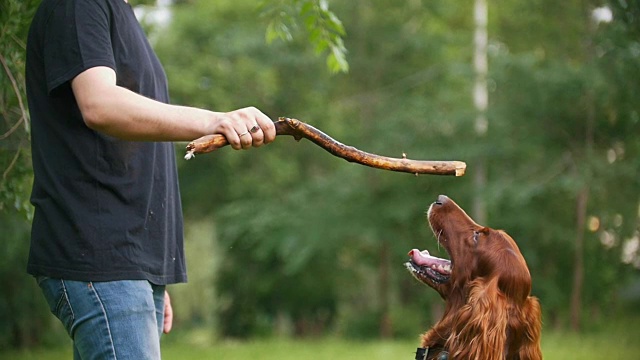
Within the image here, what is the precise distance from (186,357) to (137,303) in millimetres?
13718

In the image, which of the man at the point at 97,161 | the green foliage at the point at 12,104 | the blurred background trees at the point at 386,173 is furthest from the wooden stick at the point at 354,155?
the blurred background trees at the point at 386,173

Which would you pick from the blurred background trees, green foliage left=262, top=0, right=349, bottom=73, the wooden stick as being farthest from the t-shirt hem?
the blurred background trees

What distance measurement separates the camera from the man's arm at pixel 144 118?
83.0 inches

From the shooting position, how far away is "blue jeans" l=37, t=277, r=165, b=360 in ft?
7.35

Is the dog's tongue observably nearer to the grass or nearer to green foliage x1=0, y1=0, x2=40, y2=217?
green foliage x1=0, y1=0, x2=40, y2=217

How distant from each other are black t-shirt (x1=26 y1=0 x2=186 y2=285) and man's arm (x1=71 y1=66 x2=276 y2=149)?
7 cm

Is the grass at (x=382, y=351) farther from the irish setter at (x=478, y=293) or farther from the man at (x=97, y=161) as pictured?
the man at (x=97, y=161)

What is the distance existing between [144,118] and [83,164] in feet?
0.91

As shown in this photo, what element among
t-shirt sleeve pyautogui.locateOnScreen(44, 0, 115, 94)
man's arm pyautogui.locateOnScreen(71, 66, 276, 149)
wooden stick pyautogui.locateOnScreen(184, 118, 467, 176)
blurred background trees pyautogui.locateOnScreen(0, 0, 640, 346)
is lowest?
man's arm pyautogui.locateOnScreen(71, 66, 276, 149)

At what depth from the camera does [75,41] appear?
7.23ft

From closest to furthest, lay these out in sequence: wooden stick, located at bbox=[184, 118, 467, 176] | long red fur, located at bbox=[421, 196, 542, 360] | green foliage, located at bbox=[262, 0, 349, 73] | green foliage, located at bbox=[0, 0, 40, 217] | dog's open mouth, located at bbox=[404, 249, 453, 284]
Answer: wooden stick, located at bbox=[184, 118, 467, 176]
long red fur, located at bbox=[421, 196, 542, 360]
dog's open mouth, located at bbox=[404, 249, 453, 284]
green foliage, located at bbox=[0, 0, 40, 217]
green foliage, located at bbox=[262, 0, 349, 73]

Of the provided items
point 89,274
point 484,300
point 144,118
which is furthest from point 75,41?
point 484,300

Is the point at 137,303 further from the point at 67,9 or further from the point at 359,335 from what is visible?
the point at 359,335

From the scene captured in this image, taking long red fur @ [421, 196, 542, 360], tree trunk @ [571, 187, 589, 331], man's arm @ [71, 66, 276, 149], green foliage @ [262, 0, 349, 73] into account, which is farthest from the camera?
tree trunk @ [571, 187, 589, 331]
